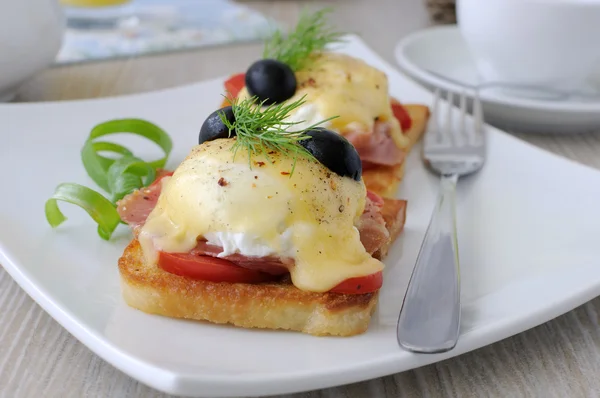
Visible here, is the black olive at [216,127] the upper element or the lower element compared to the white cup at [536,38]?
upper

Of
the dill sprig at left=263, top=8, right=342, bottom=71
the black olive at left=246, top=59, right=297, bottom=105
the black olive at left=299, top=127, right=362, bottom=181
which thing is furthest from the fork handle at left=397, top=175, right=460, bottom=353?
the dill sprig at left=263, top=8, right=342, bottom=71

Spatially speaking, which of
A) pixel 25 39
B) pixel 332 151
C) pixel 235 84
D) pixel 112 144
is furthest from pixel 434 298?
pixel 25 39

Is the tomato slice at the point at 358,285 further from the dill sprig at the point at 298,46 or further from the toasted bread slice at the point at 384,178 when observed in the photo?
the dill sprig at the point at 298,46

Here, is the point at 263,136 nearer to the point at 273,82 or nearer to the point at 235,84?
the point at 273,82

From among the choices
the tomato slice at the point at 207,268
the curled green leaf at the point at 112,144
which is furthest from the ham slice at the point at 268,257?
the curled green leaf at the point at 112,144

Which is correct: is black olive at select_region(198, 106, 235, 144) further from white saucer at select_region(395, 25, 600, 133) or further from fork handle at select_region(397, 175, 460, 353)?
white saucer at select_region(395, 25, 600, 133)

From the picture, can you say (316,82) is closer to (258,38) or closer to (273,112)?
(273,112)

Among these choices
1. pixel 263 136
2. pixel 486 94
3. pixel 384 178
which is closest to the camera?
pixel 263 136
